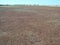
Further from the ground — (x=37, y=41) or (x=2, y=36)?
(x=2, y=36)

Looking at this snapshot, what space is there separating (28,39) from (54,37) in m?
1.44

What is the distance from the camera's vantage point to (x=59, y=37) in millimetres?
9883

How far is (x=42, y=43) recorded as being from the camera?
28.2 feet

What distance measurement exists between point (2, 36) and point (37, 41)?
211cm

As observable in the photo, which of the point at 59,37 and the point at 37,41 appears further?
the point at 59,37

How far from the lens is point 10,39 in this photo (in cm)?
922

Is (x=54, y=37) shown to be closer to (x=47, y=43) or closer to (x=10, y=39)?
(x=47, y=43)

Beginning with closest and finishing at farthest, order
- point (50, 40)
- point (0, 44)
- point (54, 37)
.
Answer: point (0, 44) < point (50, 40) < point (54, 37)

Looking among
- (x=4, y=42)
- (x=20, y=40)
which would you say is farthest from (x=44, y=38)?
(x=4, y=42)

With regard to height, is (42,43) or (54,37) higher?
(54,37)

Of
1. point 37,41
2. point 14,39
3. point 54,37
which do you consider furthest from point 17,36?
point 54,37

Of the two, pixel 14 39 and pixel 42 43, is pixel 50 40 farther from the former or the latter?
pixel 14 39

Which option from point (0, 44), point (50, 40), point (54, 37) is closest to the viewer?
point (0, 44)

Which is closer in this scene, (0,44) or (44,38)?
(0,44)
